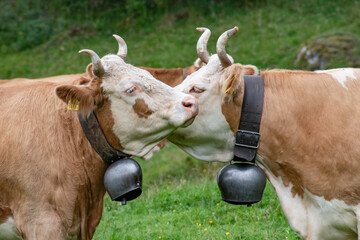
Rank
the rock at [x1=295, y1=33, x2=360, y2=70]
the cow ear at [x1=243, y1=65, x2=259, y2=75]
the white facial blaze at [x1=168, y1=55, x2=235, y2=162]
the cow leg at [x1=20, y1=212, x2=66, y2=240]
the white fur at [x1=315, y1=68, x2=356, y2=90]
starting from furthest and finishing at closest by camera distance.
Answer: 1. the rock at [x1=295, y1=33, x2=360, y2=70]
2. the cow ear at [x1=243, y1=65, x2=259, y2=75]
3. the white facial blaze at [x1=168, y1=55, x2=235, y2=162]
4. the white fur at [x1=315, y1=68, x2=356, y2=90]
5. the cow leg at [x1=20, y1=212, x2=66, y2=240]

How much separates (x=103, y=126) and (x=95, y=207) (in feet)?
2.36

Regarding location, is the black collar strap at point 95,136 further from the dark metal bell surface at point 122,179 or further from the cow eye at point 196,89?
the cow eye at point 196,89

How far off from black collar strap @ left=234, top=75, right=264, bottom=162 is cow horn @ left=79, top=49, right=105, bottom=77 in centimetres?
124

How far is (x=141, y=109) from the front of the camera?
489 cm

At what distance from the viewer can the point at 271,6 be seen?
2312 cm

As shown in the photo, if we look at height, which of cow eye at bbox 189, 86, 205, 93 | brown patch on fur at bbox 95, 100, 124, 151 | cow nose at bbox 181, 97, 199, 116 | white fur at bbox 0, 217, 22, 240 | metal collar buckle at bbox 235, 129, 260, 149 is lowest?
white fur at bbox 0, 217, 22, 240

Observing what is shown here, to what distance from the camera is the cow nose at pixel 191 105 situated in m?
4.76

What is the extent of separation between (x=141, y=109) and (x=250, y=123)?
0.93m

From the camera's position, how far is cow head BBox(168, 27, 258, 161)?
5.00 m

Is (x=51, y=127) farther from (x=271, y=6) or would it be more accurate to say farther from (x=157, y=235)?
(x=271, y=6)

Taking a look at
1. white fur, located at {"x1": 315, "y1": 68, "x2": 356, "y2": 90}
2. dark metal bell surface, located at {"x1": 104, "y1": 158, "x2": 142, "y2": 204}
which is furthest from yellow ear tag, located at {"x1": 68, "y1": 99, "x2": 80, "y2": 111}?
white fur, located at {"x1": 315, "y1": 68, "x2": 356, "y2": 90}

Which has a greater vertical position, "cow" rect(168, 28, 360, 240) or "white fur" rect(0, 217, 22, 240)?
"cow" rect(168, 28, 360, 240)

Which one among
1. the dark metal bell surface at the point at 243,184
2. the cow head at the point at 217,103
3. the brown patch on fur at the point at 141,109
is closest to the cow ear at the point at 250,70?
the cow head at the point at 217,103

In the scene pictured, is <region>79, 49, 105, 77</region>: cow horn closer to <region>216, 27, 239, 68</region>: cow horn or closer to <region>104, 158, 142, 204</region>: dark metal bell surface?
<region>104, 158, 142, 204</region>: dark metal bell surface
